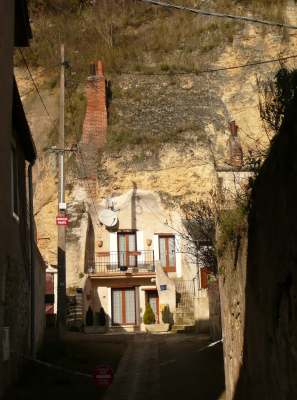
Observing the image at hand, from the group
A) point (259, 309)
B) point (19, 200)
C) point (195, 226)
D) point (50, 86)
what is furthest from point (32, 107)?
point (259, 309)

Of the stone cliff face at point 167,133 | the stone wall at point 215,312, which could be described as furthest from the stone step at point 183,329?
the stone cliff face at point 167,133

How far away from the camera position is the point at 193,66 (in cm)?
3234

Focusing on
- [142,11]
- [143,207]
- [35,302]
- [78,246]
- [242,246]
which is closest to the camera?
[242,246]

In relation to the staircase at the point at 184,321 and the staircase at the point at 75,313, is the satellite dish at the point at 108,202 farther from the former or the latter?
the staircase at the point at 184,321

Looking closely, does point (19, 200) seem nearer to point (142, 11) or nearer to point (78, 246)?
point (78, 246)

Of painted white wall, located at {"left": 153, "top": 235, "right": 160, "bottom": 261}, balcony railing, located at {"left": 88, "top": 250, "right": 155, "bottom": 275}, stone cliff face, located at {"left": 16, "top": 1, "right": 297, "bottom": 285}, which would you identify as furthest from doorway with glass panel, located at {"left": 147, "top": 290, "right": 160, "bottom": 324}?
stone cliff face, located at {"left": 16, "top": 1, "right": 297, "bottom": 285}

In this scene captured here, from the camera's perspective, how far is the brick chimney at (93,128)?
1110 inches

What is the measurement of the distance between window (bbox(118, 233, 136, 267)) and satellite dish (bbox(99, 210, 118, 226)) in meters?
1.17

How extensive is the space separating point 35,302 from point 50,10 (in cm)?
3178

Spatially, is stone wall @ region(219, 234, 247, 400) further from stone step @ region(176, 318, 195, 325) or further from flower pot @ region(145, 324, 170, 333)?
flower pot @ region(145, 324, 170, 333)

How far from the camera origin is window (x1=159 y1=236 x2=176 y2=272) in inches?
1072

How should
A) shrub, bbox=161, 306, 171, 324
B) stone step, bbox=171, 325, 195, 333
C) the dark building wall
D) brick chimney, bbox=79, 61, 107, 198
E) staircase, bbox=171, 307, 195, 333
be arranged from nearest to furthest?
the dark building wall < stone step, bbox=171, 325, 195, 333 < staircase, bbox=171, 307, 195, 333 < shrub, bbox=161, 306, 171, 324 < brick chimney, bbox=79, 61, 107, 198

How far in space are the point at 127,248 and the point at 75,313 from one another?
604cm

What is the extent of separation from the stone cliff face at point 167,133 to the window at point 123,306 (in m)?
2.34
